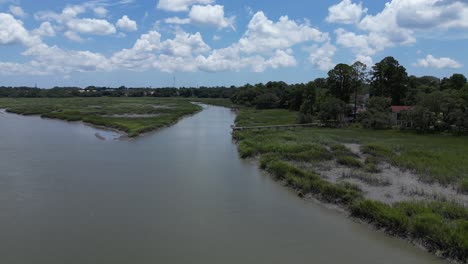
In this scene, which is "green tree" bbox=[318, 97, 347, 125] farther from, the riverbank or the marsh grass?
the marsh grass

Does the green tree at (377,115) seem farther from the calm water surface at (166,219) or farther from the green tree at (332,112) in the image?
the calm water surface at (166,219)

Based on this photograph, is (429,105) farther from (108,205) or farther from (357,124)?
(108,205)

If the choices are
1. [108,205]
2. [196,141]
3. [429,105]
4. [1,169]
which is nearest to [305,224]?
[108,205]

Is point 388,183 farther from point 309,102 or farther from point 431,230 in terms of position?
point 309,102

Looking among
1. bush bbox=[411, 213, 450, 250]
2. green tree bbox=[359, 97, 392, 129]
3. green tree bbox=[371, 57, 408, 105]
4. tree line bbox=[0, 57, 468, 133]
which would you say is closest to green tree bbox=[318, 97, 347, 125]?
tree line bbox=[0, 57, 468, 133]

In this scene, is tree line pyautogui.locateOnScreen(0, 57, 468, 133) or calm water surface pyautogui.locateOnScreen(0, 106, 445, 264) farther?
tree line pyautogui.locateOnScreen(0, 57, 468, 133)

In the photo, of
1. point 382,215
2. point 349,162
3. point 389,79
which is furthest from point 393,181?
point 389,79

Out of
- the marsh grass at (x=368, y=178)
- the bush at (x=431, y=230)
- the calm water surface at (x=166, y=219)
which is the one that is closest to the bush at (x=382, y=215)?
the bush at (x=431, y=230)
